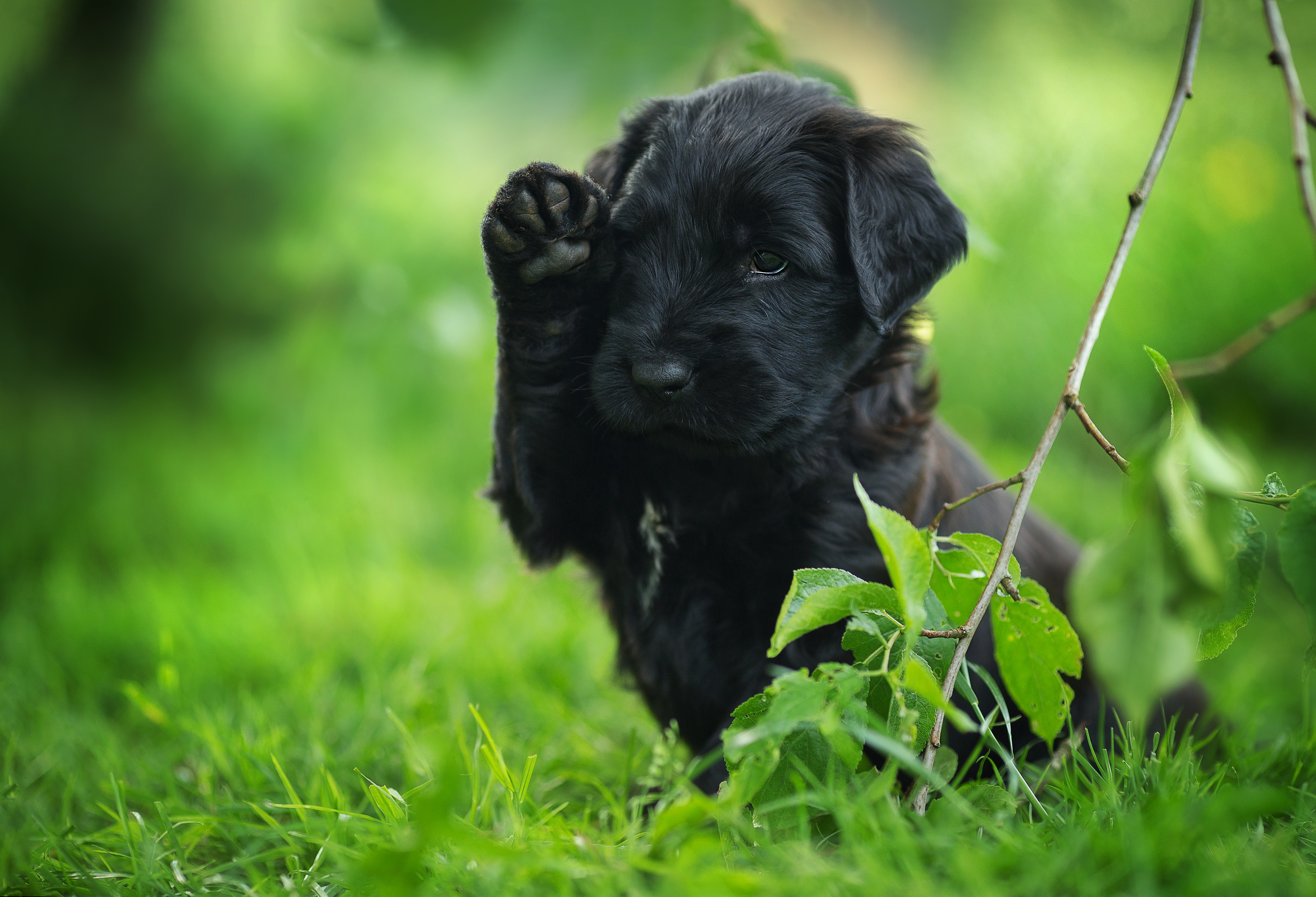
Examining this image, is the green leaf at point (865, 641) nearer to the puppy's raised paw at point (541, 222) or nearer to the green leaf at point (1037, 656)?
the green leaf at point (1037, 656)

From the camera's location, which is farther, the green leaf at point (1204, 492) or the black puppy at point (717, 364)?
the black puppy at point (717, 364)

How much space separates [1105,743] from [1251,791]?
106 centimetres

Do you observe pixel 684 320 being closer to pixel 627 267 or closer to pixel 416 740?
pixel 627 267

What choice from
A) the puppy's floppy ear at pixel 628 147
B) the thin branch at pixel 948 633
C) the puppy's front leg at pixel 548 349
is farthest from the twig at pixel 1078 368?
the puppy's floppy ear at pixel 628 147

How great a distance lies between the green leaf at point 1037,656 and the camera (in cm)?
152

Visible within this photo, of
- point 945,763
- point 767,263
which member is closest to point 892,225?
point 767,263

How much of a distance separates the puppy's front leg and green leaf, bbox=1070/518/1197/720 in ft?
3.67

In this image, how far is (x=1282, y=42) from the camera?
1633 mm

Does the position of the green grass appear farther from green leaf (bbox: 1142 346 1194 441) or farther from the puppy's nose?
the puppy's nose

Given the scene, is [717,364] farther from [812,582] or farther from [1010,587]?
[1010,587]

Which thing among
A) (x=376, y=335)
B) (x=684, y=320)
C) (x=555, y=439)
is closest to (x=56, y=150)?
(x=376, y=335)

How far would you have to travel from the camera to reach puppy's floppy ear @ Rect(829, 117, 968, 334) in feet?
6.51

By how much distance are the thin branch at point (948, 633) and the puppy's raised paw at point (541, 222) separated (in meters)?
0.97

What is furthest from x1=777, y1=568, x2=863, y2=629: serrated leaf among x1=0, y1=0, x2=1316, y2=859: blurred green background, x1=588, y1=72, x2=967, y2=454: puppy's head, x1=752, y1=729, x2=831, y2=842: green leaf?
x1=0, y1=0, x2=1316, y2=859: blurred green background
